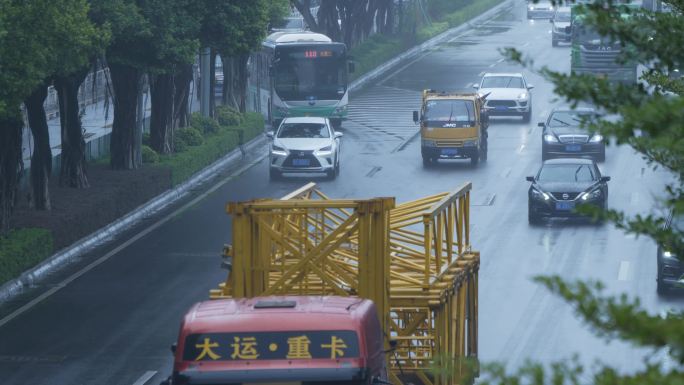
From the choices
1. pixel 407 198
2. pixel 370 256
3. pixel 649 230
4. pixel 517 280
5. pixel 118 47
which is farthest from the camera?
pixel 407 198

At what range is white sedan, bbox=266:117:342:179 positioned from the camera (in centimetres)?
4259

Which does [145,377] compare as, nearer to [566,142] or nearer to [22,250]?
[22,250]

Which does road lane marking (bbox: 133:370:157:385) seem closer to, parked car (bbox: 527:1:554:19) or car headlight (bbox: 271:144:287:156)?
car headlight (bbox: 271:144:287:156)

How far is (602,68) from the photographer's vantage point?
62.1 meters

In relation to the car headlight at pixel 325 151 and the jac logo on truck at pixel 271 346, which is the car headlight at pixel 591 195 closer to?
the car headlight at pixel 325 151

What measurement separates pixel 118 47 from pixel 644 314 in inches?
1224

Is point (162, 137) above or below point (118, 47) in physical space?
below

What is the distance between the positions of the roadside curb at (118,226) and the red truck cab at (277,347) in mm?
15725

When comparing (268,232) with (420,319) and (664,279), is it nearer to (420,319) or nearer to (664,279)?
(420,319)

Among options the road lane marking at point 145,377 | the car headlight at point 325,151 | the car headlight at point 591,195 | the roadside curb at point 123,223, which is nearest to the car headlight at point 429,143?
the roadside curb at point 123,223

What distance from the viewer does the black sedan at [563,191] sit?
3525 centimetres

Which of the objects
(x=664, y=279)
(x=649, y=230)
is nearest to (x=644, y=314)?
(x=649, y=230)

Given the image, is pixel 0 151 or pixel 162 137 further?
pixel 162 137

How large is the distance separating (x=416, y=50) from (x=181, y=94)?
120ft
